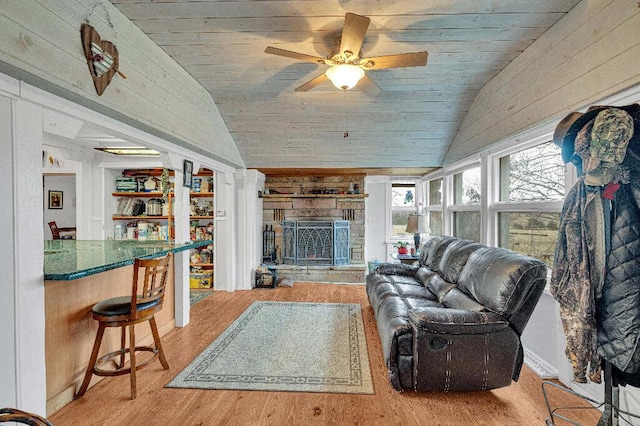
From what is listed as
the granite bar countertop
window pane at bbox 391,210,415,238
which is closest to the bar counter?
the granite bar countertop

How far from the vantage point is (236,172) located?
5000mm

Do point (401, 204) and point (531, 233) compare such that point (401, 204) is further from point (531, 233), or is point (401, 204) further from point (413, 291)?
point (531, 233)

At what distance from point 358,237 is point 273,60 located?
145 inches

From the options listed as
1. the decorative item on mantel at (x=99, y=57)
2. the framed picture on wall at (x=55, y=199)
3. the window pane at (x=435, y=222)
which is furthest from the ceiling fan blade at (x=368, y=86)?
the framed picture on wall at (x=55, y=199)

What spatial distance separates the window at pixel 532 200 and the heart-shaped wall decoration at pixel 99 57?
3296mm

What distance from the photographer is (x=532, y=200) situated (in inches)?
110

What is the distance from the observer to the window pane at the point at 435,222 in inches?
210

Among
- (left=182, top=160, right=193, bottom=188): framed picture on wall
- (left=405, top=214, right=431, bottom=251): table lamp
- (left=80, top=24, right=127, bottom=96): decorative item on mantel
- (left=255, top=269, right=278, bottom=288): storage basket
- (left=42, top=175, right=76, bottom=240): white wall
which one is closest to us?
(left=80, top=24, right=127, bottom=96): decorative item on mantel

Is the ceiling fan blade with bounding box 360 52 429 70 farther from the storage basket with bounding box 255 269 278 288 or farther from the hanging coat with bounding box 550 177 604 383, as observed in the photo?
the storage basket with bounding box 255 269 278 288

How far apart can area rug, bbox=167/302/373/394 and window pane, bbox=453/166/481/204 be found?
6.88ft

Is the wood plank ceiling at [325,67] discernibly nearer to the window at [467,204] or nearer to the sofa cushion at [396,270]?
the window at [467,204]

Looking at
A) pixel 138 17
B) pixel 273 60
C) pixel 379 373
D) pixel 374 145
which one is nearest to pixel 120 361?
pixel 379 373

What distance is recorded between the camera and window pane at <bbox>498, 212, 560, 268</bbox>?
2.59 metres

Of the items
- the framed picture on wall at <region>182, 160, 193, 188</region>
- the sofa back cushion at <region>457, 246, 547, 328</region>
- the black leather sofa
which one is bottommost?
the black leather sofa
